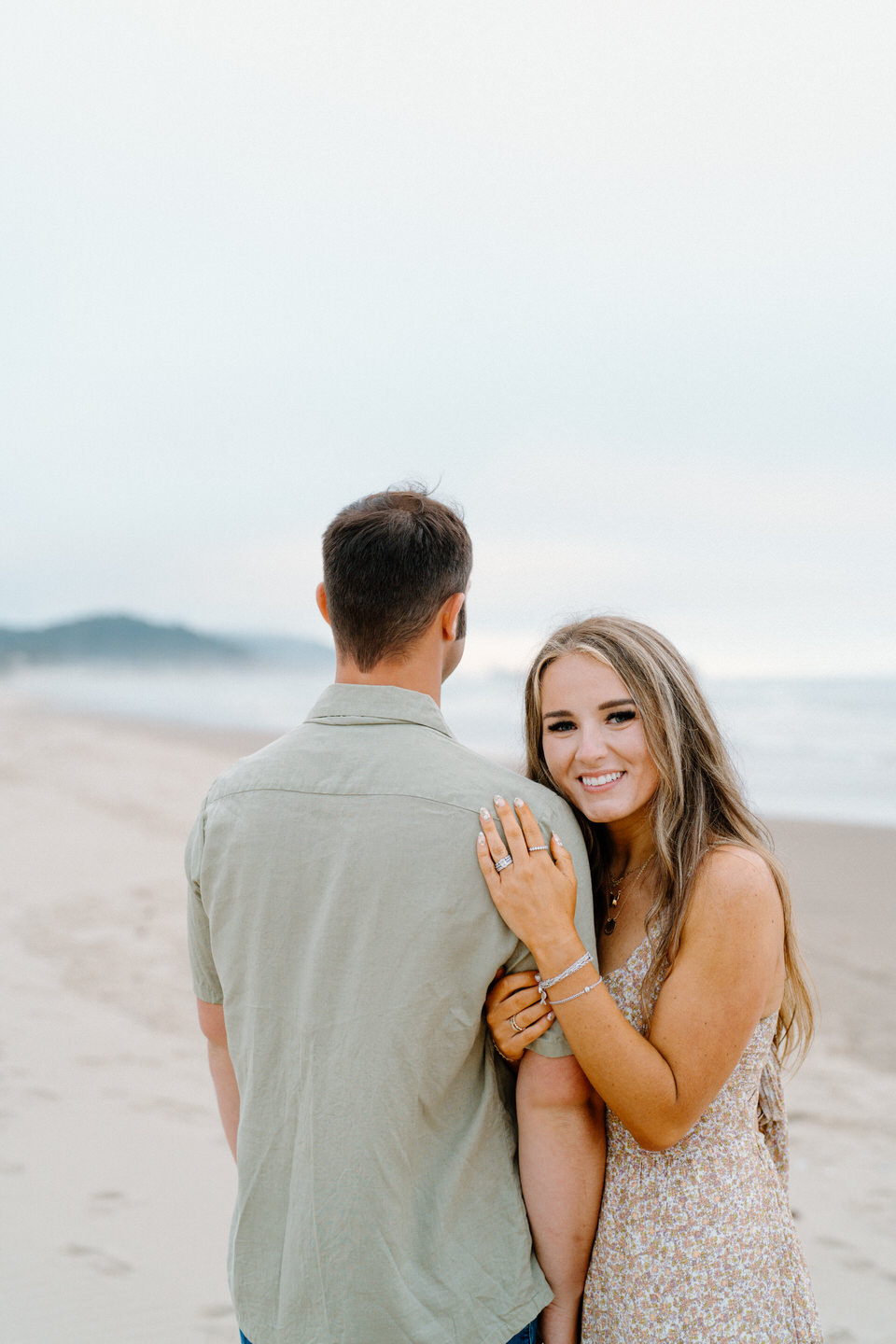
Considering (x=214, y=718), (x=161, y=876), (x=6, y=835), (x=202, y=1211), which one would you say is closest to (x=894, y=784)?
(x=161, y=876)

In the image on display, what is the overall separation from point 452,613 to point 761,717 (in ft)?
75.8

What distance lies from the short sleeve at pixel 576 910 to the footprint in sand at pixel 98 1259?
248 cm

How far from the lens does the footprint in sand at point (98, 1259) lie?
11.5 ft

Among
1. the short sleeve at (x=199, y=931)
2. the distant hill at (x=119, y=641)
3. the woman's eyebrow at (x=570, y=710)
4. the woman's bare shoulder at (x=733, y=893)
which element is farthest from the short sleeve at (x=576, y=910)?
the distant hill at (x=119, y=641)

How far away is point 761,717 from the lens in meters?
23.8

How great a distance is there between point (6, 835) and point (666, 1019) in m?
9.18

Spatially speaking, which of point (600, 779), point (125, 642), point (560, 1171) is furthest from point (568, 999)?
point (125, 642)

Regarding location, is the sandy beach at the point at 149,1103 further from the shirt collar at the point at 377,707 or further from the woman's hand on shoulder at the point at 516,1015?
the shirt collar at the point at 377,707

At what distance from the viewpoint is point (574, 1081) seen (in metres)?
1.85

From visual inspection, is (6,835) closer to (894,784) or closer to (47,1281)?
(47,1281)

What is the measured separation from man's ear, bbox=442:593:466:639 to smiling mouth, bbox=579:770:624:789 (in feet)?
1.59

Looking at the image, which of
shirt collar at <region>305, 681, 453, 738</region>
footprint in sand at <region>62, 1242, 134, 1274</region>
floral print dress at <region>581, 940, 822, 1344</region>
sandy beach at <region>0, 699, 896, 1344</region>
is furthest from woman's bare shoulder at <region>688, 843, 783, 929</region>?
footprint in sand at <region>62, 1242, 134, 1274</region>

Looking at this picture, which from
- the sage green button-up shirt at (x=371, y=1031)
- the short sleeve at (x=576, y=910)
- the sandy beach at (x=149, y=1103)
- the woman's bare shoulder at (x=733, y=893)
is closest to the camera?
the sage green button-up shirt at (x=371, y=1031)

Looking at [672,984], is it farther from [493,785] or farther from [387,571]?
[387,571]
